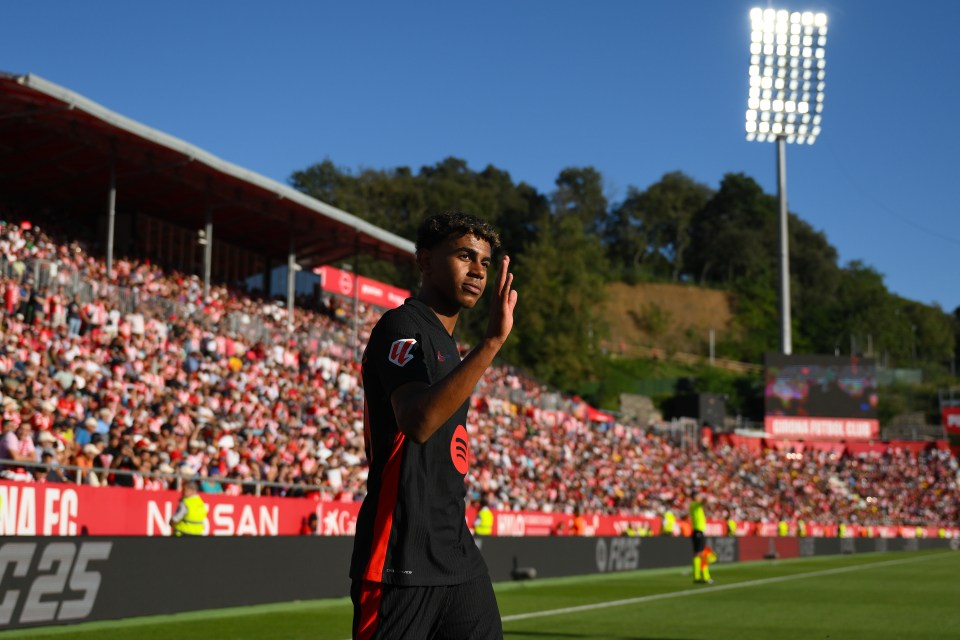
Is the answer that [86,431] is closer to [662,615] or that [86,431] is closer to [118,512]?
[118,512]

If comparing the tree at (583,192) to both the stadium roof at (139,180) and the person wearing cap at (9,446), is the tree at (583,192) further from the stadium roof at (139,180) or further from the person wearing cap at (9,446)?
the person wearing cap at (9,446)

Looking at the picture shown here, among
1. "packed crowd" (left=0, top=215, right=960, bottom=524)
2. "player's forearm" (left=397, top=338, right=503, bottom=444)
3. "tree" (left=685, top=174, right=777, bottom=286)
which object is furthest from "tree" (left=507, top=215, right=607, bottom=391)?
"player's forearm" (left=397, top=338, right=503, bottom=444)

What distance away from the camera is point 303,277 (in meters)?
42.2

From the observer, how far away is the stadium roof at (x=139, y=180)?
27500mm

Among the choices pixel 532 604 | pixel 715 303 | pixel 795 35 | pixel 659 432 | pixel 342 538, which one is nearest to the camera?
pixel 532 604

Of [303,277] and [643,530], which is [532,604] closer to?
[643,530]

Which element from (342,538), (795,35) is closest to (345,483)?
(342,538)

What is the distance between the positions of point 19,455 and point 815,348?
359 feet

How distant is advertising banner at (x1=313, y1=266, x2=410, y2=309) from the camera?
42.8 m

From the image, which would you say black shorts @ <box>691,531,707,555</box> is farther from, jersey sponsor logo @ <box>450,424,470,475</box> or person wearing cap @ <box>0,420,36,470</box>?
jersey sponsor logo @ <box>450,424,470,475</box>

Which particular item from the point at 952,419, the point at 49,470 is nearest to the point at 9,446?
the point at 49,470

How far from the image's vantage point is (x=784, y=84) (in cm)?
6347

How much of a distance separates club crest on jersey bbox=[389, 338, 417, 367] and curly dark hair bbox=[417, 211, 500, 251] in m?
0.43

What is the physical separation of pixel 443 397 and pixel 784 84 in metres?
63.9
